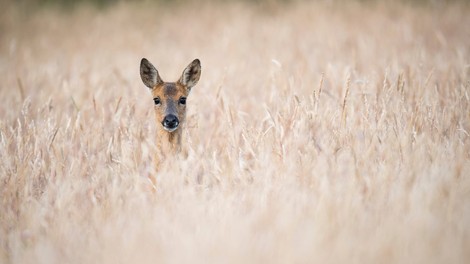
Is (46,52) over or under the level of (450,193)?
over

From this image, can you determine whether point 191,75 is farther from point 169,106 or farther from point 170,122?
point 170,122

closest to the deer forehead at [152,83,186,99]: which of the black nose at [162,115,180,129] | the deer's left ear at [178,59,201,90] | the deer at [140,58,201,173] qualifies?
the deer at [140,58,201,173]

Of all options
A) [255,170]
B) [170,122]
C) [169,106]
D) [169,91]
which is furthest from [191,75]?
[255,170]

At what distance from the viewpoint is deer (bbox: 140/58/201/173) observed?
6.77 meters

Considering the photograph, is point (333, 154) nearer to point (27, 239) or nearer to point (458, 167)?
point (458, 167)

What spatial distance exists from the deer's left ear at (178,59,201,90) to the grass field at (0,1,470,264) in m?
0.44

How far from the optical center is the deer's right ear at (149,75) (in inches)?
283

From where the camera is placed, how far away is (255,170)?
18.9ft

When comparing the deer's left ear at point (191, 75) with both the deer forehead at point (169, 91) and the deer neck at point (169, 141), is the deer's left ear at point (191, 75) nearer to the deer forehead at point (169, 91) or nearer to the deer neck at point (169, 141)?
the deer forehead at point (169, 91)

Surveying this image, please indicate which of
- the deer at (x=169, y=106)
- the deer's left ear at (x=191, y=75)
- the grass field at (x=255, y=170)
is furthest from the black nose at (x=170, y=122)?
the deer's left ear at (x=191, y=75)

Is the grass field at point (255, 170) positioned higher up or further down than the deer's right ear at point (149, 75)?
further down

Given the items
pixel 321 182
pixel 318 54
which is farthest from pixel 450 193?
pixel 318 54

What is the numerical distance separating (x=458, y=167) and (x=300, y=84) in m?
3.73

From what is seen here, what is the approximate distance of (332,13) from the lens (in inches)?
554
